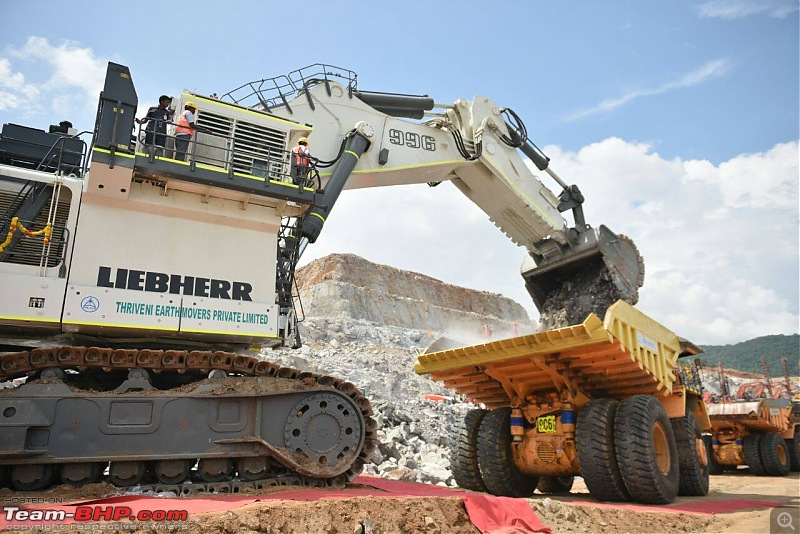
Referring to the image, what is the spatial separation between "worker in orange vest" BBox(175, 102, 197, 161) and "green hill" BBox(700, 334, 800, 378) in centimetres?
9327

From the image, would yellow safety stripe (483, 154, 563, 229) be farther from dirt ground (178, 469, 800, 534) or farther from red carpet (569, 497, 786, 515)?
dirt ground (178, 469, 800, 534)

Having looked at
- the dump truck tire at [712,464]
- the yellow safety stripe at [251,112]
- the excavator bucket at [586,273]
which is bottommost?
the dump truck tire at [712,464]

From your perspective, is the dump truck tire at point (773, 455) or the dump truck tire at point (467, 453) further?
the dump truck tire at point (773, 455)

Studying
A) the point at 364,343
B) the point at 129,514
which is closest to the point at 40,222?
the point at 129,514

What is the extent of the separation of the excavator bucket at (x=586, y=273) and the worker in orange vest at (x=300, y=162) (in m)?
5.12

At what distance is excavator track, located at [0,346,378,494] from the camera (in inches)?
202

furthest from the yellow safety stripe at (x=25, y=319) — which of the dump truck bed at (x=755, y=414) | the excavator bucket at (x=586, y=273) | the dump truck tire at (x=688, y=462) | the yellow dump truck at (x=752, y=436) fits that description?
the yellow dump truck at (x=752, y=436)

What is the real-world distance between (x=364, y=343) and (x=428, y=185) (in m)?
22.2

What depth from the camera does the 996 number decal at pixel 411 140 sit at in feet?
27.7

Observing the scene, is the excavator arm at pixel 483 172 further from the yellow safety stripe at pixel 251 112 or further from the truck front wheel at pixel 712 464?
the truck front wheel at pixel 712 464

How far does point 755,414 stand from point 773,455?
113 centimetres

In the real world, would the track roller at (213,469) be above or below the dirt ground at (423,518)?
above

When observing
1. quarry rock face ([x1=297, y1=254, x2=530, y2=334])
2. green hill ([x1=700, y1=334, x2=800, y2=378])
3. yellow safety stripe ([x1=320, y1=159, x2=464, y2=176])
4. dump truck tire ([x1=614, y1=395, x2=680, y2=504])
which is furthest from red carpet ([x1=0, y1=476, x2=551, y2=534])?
green hill ([x1=700, y1=334, x2=800, y2=378])

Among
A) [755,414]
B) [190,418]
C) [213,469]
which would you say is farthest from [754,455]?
[190,418]
